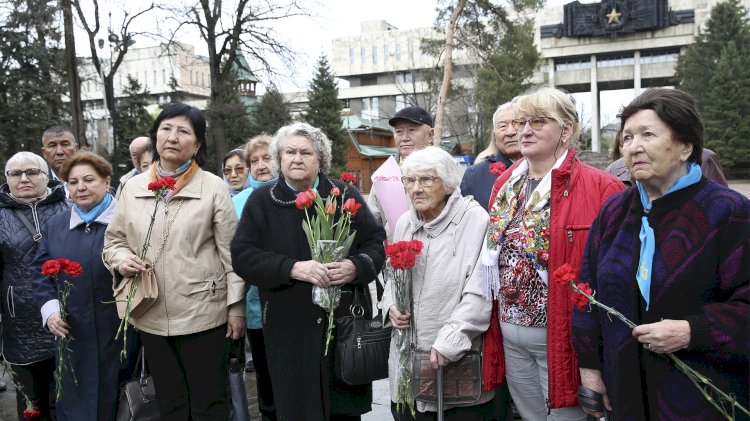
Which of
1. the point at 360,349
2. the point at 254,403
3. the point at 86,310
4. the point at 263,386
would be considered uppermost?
the point at 86,310

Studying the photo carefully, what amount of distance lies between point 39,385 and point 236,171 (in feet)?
8.28

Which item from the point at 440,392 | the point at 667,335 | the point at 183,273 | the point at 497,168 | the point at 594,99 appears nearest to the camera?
the point at 667,335

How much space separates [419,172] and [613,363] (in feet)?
4.53

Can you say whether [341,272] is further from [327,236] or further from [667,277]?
[667,277]

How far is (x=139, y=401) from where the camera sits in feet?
11.3

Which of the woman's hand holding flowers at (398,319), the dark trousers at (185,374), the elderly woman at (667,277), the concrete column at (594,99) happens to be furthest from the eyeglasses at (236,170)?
the concrete column at (594,99)

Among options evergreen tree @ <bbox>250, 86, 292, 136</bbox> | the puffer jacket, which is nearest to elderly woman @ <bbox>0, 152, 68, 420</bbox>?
the puffer jacket

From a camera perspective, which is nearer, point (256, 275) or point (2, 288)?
point (256, 275)

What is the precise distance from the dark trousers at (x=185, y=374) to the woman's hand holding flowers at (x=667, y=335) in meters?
2.41

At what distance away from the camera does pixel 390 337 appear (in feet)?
10.7

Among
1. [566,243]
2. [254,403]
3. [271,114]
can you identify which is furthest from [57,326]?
[271,114]

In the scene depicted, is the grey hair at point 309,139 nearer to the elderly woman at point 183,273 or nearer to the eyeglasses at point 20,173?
the elderly woman at point 183,273

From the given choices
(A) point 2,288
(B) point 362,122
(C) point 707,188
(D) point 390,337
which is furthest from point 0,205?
(B) point 362,122

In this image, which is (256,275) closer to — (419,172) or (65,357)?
(419,172)
